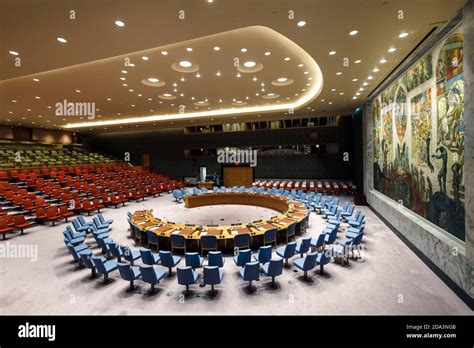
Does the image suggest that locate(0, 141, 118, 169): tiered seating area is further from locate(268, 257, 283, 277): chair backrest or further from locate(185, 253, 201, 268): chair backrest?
locate(268, 257, 283, 277): chair backrest

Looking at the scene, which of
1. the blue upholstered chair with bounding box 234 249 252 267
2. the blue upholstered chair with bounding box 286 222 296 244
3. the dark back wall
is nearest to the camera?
the blue upholstered chair with bounding box 234 249 252 267

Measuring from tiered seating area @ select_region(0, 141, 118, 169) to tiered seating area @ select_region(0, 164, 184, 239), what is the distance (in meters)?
1.01

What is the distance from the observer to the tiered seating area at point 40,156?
16.8m

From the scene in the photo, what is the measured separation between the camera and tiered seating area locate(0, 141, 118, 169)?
16797mm

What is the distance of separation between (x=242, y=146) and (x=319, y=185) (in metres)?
7.66

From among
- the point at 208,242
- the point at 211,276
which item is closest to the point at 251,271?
the point at 211,276

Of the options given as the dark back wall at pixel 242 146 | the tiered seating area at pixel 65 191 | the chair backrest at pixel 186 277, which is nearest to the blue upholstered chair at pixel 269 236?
the chair backrest at pixel 186 277

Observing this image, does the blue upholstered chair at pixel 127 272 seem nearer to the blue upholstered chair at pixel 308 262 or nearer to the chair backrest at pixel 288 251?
the chair backrest at pixel 288 251

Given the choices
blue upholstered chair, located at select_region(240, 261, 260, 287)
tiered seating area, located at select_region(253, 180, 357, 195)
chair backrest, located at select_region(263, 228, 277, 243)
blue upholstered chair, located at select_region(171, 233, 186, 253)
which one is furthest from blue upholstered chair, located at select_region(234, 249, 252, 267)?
tiered seating area, located at select_region(253, 180, 357, 195)

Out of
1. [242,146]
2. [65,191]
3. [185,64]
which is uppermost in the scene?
[185,64]

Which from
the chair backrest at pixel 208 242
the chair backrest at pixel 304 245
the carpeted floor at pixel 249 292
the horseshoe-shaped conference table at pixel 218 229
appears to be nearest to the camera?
the carpeted floor at pixel 249 292

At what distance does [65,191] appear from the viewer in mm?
13500

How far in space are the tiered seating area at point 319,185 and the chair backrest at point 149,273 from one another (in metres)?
13.9

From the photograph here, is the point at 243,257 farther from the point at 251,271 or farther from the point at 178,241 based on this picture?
the point at 178,241
